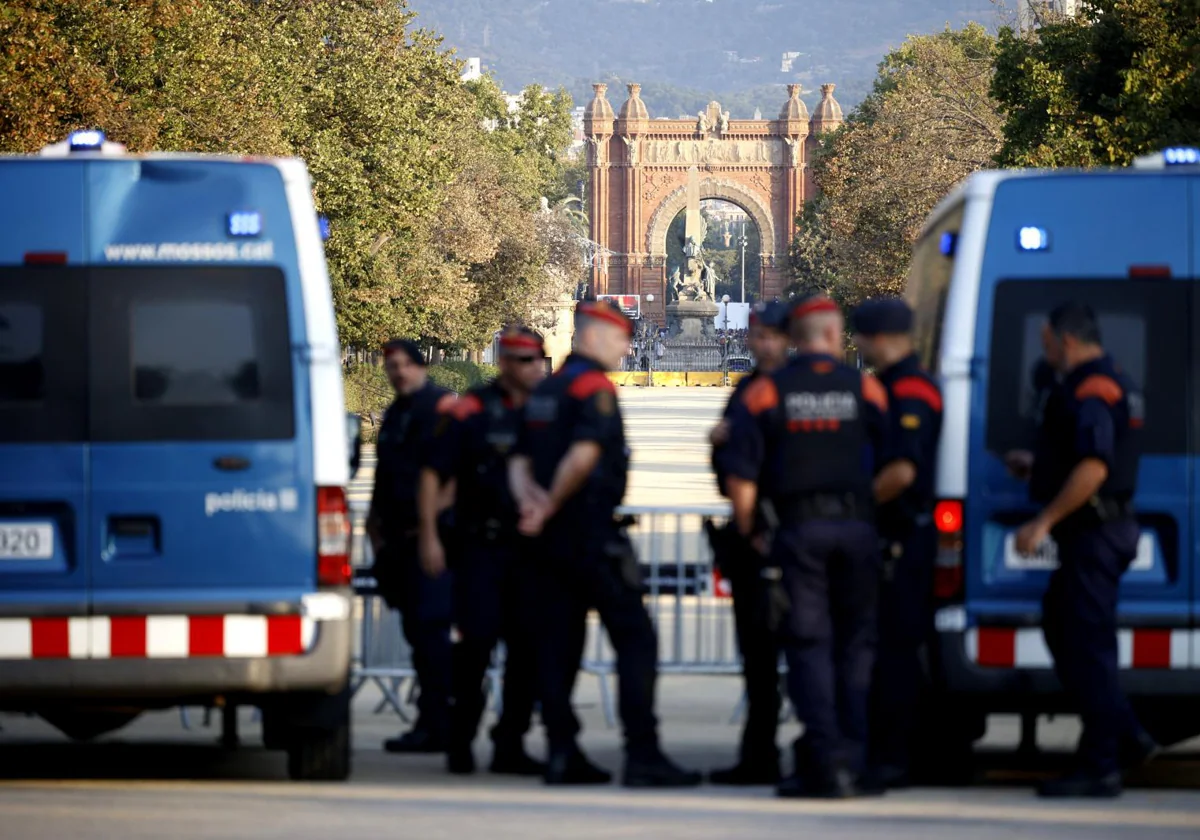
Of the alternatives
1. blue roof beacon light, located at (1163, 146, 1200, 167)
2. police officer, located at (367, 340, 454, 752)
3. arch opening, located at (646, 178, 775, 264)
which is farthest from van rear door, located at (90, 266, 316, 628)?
arch opening, located at (646, 178, 775, 264)

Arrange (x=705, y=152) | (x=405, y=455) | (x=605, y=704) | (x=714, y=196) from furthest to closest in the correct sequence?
(x=714, y=196), (x=705, y=152), (x=605, y=704), (x=405, y=455)

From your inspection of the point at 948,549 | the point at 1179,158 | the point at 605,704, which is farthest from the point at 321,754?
the point at 1179,158

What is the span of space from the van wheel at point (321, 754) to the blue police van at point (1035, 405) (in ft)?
7.49

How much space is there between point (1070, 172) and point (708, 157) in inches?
4390

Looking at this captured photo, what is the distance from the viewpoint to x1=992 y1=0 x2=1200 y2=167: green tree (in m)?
27.0

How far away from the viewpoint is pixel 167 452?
7719mm

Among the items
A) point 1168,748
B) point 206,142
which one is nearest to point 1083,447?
point 1168,748

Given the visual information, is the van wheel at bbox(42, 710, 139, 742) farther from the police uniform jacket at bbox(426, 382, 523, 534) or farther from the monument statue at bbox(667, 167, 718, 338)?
the monument statue at bbox(667, 167, 718, 338)

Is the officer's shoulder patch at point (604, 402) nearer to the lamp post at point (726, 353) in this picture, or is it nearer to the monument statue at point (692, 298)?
the lamp post at point (726, 353)

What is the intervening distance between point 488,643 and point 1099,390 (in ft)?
8.78

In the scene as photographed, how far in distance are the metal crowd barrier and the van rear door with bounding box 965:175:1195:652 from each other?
257 cm

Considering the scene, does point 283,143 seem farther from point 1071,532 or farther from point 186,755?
point 1071,532

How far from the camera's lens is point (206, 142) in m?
31.4

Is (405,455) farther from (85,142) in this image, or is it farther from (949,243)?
(949,243)
